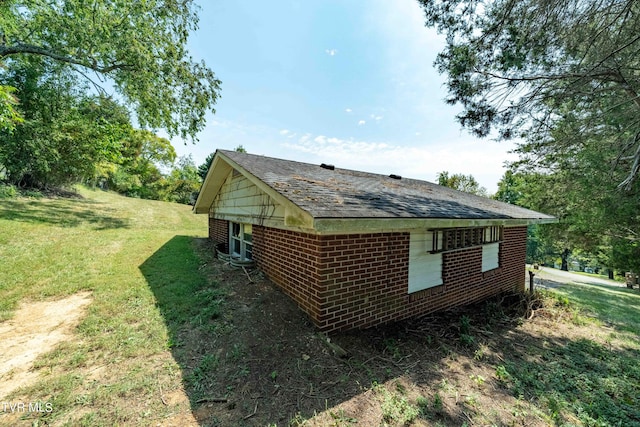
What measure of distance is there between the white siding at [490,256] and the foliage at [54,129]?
747 inches

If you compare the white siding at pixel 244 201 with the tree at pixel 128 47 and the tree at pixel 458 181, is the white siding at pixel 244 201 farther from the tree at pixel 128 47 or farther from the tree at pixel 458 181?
the tree at pixel 458 181

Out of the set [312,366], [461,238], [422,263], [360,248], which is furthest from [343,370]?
[461,238]

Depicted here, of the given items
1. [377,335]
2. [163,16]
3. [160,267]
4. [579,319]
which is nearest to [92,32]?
→ [163,16]

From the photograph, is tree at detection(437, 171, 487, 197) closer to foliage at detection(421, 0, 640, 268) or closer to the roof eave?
foliage at detection(421, 0, 640, 268)

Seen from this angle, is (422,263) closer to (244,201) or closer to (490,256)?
(490,256)

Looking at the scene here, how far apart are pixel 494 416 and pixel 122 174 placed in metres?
36.3

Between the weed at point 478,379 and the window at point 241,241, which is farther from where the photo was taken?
the window at point 241,241

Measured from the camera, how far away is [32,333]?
14.2ft

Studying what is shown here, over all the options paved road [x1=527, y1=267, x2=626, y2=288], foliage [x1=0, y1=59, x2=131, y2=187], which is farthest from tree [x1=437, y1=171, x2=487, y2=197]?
foliage [x1=0, y1=59, x2=131, y2=187]

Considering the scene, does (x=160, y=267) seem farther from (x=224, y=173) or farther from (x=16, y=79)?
(x=16, y=79)

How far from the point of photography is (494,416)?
291 centimetres

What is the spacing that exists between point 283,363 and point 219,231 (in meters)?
7.78

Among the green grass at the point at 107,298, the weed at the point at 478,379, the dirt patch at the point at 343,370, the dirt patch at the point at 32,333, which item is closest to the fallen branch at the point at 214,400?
the dirt patch at the point at 343,370

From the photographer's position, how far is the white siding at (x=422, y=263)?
5.12 metres
